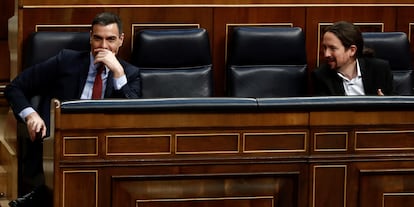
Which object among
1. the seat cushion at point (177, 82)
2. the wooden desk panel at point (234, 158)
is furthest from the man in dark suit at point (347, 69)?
the wooden desk panel at point (234, 158)

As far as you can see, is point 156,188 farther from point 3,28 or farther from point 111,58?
point 3,28

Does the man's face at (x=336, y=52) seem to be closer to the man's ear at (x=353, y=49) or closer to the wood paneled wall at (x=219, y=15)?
the man's ear at (x=353, y=49)

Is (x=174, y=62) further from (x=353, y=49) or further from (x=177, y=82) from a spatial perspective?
(x=353, y=49)

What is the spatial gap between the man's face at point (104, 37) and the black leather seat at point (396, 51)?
674 mm

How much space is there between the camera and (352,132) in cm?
205

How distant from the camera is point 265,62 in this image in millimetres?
2629

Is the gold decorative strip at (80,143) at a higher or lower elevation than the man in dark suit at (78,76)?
lower

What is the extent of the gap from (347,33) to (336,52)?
52 mm

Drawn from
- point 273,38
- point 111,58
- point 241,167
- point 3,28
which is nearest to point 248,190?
point 241,167

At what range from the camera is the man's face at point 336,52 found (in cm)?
249

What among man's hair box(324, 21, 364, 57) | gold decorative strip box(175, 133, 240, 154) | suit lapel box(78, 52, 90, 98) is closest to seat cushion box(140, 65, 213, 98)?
suit lapel box(78, 52, 90, 98)

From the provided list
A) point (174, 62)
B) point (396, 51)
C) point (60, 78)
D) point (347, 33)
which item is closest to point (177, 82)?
point (174, 62)

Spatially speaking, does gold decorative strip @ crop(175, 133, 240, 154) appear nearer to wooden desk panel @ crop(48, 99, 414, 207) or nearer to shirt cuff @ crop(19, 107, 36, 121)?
wooden desk panel @ crop(48, 99, 414, 207)

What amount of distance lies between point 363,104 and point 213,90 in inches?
25.3
